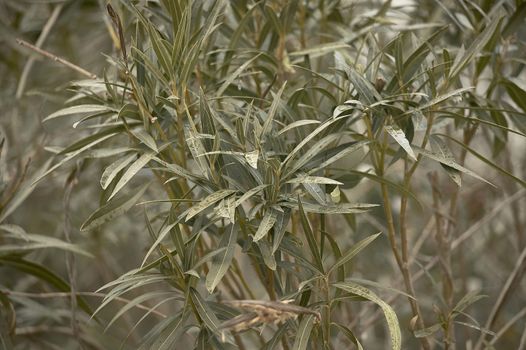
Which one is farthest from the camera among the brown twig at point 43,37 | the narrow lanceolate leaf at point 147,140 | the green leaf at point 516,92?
the brown twig at point 43,37

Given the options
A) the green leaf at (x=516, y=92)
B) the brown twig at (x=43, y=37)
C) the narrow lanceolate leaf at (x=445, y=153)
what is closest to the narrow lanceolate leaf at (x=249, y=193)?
the narrow lanceolate leaf at (x=445, y=153)

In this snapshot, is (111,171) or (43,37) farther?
(43,37)

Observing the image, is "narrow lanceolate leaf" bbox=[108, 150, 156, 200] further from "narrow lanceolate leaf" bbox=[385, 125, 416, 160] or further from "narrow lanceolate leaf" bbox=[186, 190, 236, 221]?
"narrow lanceolate leaf" bbox=[385, 125, 416, 160]

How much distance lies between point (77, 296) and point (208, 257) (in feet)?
1.51

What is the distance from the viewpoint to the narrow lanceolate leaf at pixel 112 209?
3.36 feet

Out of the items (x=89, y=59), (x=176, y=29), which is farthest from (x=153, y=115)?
(x=89, y=59)

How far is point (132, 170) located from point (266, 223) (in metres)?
0.17

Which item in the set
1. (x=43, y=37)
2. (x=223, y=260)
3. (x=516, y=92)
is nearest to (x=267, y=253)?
(x=223, y=260)

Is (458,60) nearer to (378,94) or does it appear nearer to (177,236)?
(378,94)

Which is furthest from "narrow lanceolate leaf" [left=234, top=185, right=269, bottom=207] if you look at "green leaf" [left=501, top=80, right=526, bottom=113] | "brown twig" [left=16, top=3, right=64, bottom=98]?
"brown twig" [left=16, top=3, right=64, bottom=98]

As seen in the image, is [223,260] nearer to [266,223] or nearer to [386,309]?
[266,223]

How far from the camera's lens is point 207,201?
2.91ft

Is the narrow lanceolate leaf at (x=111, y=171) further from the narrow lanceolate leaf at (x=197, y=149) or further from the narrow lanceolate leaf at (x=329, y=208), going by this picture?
the narrow lanceolate leaf at (x=329, y=208)

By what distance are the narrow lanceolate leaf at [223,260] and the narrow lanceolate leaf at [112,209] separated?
174 millimetres
